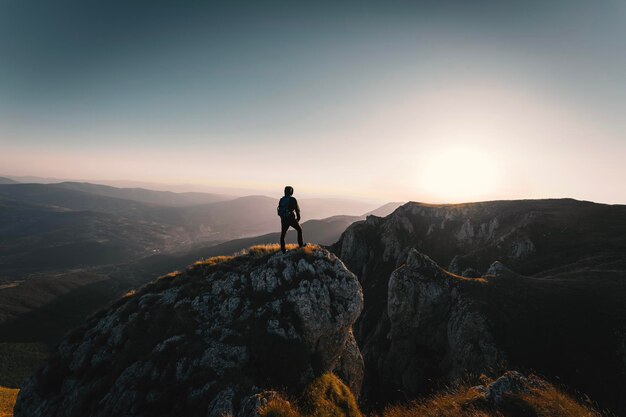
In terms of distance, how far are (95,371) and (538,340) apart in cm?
3824

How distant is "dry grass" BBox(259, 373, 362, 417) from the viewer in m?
12.7

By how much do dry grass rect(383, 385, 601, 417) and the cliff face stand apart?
5021 mm

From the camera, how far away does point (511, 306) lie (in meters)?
34.2

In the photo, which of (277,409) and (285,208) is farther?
(285,208)

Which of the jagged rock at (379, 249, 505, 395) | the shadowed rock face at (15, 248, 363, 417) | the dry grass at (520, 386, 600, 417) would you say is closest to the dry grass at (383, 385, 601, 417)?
the dry grass at (520, 386, 600, 417)

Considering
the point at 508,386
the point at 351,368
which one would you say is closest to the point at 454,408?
the point at 508,386

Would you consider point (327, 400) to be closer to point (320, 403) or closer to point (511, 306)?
point (320, 403)

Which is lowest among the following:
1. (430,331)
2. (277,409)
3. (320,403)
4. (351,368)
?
(430,331)

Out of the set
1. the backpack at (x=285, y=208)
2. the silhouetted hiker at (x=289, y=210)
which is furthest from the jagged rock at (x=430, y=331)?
the backpack at (x=285, y=208)

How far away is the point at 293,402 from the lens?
48.1 feet

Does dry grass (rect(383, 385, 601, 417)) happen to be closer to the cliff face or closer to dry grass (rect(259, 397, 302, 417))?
dry grass (rect(259, 397, 302, 417))

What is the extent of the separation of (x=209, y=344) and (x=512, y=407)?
14.8m

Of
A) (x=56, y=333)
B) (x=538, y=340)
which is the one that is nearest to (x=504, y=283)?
(x=538, y=340)

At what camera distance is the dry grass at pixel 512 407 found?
33.9 ft
